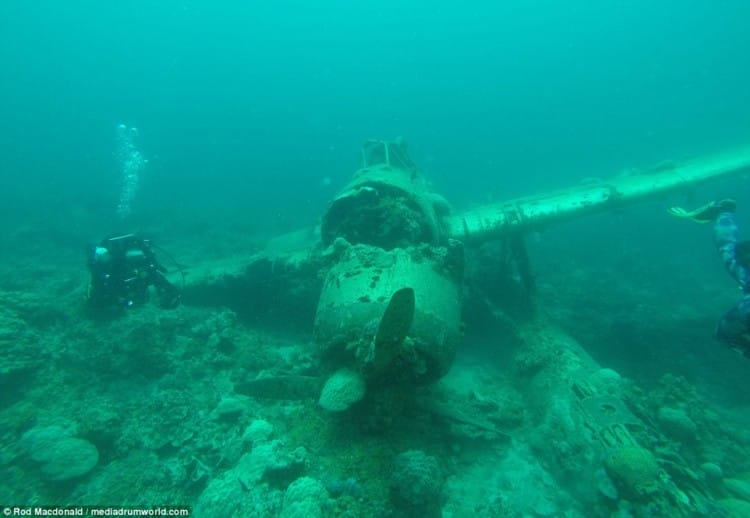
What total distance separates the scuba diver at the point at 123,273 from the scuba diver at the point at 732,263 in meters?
9.27

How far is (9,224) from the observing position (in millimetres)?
26156

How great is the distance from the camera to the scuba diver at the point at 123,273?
769 centimetres

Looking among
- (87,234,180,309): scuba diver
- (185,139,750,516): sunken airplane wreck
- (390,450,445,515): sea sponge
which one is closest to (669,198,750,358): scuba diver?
(185,139,750,516): sunken airplane wreck

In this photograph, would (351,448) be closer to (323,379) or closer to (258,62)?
(323,379)

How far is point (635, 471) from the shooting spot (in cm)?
448

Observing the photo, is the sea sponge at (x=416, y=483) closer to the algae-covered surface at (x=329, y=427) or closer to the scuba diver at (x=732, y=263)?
the algae-covered surface at (x=329, y=427)

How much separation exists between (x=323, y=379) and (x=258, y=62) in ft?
651

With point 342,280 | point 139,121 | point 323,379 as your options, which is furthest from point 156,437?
point 139,121

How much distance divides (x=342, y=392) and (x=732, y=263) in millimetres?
5581

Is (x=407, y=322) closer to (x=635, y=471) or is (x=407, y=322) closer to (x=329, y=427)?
(x=329, y=427)

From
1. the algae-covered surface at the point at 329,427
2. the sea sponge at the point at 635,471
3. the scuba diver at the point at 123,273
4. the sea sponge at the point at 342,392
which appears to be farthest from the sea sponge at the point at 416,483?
the scuba diver at the point at 123,273

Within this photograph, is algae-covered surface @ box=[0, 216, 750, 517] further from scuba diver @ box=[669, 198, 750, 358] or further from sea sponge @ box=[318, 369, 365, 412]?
scuba diver @ box=[669, 198, 750, 358]

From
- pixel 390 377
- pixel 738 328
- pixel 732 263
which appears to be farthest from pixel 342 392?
pixel 732 263

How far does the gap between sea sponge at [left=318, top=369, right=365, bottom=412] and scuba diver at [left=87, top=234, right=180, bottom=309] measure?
544cm
